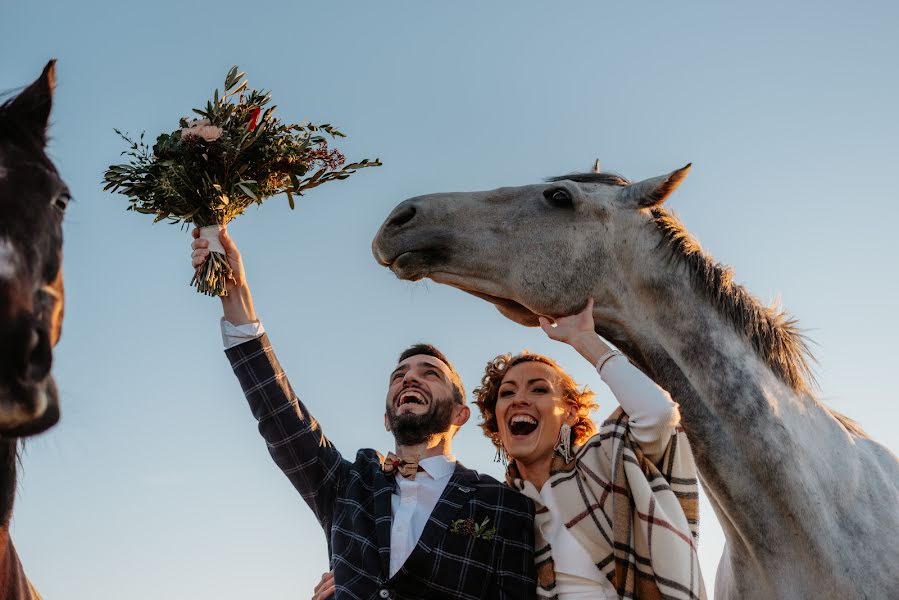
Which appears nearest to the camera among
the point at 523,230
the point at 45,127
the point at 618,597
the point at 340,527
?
the point at 45,127

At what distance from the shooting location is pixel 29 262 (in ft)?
4.98

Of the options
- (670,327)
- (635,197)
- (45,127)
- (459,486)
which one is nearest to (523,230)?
(635,197)

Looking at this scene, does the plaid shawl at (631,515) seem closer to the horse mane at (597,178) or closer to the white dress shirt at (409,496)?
the white dress shirt at (409,496)

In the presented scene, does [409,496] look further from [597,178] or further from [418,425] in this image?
[597,178]

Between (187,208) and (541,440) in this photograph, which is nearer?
(187,208)

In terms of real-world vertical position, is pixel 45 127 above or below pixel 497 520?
above

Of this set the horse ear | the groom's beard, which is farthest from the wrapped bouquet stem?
the horse ear

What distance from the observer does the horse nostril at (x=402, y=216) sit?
394 centimetres

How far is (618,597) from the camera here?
322 cm

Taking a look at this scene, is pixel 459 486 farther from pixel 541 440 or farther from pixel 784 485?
pixel 784 485

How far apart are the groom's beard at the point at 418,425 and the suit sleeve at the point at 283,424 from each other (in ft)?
1.51

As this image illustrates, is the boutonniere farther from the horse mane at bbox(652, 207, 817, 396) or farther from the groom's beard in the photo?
the horse mane at bbox(652, 207, 817, 396)

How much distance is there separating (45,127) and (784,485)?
308 cm

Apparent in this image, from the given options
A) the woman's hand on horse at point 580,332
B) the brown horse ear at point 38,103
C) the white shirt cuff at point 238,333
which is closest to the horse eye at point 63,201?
the brown horse ear at point 38,103
